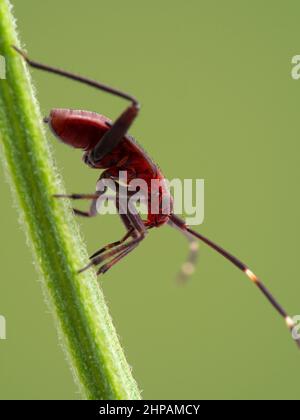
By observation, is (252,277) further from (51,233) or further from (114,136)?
(51,233)

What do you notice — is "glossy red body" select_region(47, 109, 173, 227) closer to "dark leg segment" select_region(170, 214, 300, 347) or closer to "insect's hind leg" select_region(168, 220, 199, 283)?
"dark leg segment" select_region(170, 214, 300, 347)

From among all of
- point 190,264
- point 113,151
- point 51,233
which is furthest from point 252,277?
point 190,264

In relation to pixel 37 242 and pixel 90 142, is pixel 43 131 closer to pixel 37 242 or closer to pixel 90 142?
pixel 37 242

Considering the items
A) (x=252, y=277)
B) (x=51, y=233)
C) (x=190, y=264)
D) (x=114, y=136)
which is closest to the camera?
(x=51, y=233)

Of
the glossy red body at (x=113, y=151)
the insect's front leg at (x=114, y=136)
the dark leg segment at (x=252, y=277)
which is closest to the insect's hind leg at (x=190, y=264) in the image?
the glossy red body at (x=113, y=151)

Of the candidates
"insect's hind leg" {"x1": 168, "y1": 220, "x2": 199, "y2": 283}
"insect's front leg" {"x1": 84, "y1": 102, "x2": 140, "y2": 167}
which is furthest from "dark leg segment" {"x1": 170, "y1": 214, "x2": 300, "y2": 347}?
"insect's hind leg" {"x1": 168, "y1": 220, "x2": 199, "y2": 283}

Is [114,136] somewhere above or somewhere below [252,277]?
above
